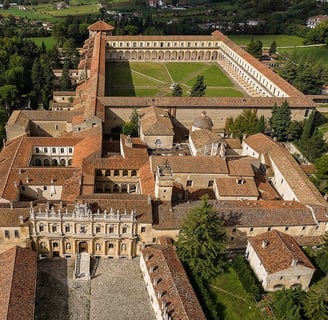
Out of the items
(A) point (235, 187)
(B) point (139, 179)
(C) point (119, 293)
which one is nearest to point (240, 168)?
(A) point (235, 187)

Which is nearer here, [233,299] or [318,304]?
[318,304]

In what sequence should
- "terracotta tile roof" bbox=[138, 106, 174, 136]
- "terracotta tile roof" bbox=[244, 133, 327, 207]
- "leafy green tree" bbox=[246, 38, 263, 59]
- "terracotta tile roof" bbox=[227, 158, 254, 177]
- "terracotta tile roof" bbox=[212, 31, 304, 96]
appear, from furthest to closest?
"leafy green tree" bbox=[246, 38, 263, 59], "terracotta tile roof" bbox=[212, 31, 304, 96], "terracotta tile roof" bbox=[138, 106, 174, 136], "terracotta tile roof" bbox=[227, 158, 254, 177], "terracotta tile roof" bbox=[244, 133, 327, 207]

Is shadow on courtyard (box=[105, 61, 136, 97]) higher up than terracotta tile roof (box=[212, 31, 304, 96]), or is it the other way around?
terracotta tile roof (box=[212, 31, 304, 96])

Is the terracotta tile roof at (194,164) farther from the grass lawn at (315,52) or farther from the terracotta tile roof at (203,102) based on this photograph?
the grass lawn at (315,52)

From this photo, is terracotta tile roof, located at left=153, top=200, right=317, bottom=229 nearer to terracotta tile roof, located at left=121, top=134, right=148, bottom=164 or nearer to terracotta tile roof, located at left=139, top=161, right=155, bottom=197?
terracotta tile roof, located at left=139, top=161, right=155, bottom=197

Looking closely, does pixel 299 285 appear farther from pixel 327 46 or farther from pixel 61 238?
pixel 327 46

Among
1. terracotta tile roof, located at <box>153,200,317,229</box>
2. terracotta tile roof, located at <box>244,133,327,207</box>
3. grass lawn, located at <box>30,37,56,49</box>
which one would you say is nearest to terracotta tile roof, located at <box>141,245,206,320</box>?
terracotta tile roof, located at <box>153,200,317,229</box>

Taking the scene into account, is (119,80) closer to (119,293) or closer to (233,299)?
(119,293)
